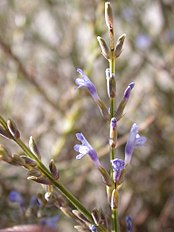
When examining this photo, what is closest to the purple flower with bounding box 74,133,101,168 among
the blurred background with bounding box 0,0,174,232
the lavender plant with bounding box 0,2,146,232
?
the lavender plant with bounding box 0,2,146,232

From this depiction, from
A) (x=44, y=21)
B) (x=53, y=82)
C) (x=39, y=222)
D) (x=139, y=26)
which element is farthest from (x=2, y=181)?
(x=44, y=21)

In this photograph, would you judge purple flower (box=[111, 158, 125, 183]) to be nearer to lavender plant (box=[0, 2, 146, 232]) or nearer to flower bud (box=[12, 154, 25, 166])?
lavender plant (box=[0, 2, 146, 232])

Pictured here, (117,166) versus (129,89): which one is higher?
(129,89)

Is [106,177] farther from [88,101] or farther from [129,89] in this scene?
[88,101]

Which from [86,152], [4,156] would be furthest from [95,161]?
[4,156]

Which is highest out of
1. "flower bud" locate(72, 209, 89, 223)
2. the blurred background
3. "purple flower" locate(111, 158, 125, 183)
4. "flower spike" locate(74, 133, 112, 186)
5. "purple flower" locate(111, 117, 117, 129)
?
the blurred background

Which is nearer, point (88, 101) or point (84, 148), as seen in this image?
point (84, 148)
